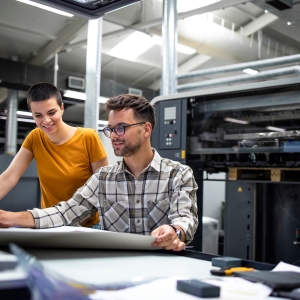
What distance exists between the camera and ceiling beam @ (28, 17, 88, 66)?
5.71 metres

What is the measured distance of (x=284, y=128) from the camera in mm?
2719

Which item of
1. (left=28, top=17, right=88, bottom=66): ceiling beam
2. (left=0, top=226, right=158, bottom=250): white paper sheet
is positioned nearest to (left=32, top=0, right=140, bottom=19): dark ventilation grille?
(left=0, top=226, right=158, bottom=250): white paper sheet

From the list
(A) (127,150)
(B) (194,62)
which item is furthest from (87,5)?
(B) (194,62)

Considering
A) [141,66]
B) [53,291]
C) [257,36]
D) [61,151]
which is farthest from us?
[141,66]

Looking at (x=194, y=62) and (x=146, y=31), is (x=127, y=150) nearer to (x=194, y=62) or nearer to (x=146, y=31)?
(x=146, y=31)

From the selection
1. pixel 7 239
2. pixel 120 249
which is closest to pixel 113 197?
pixel 120 249

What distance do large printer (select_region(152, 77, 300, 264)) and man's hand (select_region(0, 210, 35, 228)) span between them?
163 centimetres

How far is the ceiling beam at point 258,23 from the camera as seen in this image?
582 cm

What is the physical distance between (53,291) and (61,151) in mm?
1445

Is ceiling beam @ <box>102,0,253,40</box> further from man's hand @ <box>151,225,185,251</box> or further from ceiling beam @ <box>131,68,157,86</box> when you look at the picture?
man's hand @ <box>151,225,185,251</box>

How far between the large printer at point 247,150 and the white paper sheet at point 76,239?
1.72 metres

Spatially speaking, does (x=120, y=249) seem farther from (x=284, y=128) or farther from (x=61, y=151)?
(x=284, y=128)

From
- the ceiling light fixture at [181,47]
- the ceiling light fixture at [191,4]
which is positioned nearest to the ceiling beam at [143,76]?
the ceiling light fixture at [181,47]

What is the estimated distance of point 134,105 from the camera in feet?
5.61
